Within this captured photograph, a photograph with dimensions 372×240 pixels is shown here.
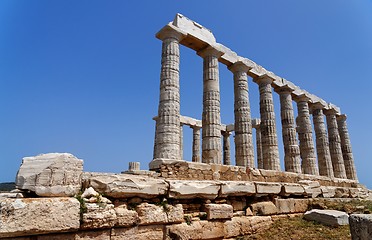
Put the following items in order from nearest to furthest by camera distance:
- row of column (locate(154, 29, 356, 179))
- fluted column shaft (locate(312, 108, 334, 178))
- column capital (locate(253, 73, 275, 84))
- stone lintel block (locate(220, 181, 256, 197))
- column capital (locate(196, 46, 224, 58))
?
stone lintel block (locate(220, 181, 256, 197)) → row of column (locate(154, 29, 356, 179)) → column capital (locate(196, 46, 224, 58)) → column capital (locate(253, 73, 275, 84)) → fluted column shaft (locate(312, 108, 334, 178))

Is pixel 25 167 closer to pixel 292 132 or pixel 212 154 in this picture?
pixel 212 154

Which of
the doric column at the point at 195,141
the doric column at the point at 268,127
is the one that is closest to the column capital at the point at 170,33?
the doric column at the point at 268,127

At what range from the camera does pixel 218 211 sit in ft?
22.0

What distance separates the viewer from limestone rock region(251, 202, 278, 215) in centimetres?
781

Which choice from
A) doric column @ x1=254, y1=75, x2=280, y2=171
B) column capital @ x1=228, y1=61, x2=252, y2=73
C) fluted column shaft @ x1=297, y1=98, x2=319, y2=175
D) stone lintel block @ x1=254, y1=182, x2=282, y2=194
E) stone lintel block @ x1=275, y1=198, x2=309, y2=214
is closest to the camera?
stone lintel block @ x1=254, y1=182, x2=282, y2=194

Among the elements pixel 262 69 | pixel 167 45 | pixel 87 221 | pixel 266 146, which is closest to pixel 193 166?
pixel 87 221

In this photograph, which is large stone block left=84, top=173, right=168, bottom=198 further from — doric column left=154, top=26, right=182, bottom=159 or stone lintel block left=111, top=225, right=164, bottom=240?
doric column left=154, top=26, right=182, bottom=159

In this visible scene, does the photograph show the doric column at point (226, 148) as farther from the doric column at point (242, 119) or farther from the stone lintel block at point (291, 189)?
the stone lintel block at point (291, 189)

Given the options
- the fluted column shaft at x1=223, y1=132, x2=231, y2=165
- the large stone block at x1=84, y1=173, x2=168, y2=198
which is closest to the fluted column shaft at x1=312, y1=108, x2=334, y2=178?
the fluted column shaft at x1=223, y1=132, x2=231, y2=165

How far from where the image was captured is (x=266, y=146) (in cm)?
1806

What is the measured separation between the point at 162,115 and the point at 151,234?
8.14 m

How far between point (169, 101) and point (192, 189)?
7.46m

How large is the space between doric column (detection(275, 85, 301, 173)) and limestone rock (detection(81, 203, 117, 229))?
16.4 m

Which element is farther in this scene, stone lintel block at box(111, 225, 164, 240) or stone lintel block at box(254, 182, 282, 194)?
stone lintel block at box(254, 182, 282, 194)
